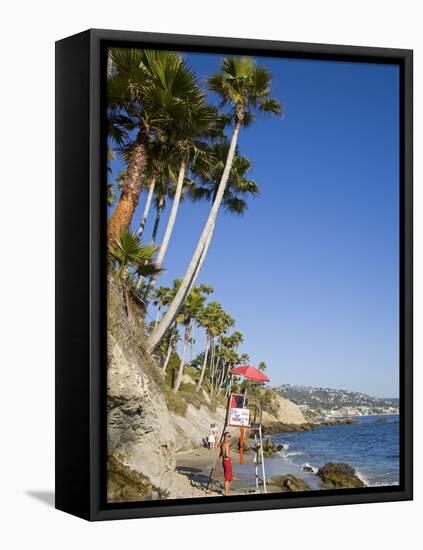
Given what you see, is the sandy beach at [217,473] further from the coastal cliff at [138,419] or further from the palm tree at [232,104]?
the palm tree at [232,104]

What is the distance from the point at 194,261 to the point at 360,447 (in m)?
2.96

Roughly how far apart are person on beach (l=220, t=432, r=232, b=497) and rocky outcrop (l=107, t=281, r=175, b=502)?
2.14ft

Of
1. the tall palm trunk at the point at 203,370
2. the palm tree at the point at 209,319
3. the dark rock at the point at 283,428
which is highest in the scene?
the palm tree at the point at 209,319

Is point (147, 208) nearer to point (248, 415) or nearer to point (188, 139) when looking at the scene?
point (188, 139)

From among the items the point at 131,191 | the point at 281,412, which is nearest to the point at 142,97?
the point at 131,191

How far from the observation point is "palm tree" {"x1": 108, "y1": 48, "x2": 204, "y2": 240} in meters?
16.6

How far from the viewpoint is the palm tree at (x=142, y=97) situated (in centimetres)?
1661

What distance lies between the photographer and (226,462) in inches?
682

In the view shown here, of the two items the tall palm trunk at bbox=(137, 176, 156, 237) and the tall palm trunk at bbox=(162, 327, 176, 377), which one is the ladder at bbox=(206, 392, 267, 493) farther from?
the tall palm trunk at bbox=(137, 176, 156, 237)

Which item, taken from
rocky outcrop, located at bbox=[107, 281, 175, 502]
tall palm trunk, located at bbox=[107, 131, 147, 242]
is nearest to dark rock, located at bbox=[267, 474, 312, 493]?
rocky outcrop, located at bbox=[107, 281, 175, 502]

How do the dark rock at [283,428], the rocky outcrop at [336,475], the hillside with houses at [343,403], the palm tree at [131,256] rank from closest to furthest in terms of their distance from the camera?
the palm tree at [131,256], the dark rock at [283,428], the rocky outcrop at [336,475], the hillside with houses at [343,403]

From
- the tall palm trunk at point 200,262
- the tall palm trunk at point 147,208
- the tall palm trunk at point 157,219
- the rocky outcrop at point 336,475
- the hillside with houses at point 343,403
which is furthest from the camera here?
the hillside with houses at point 343,403

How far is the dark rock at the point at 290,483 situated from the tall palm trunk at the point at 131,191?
130 inches

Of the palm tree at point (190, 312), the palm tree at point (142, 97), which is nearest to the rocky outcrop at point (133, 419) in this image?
the palm tree at point (190, 312)
